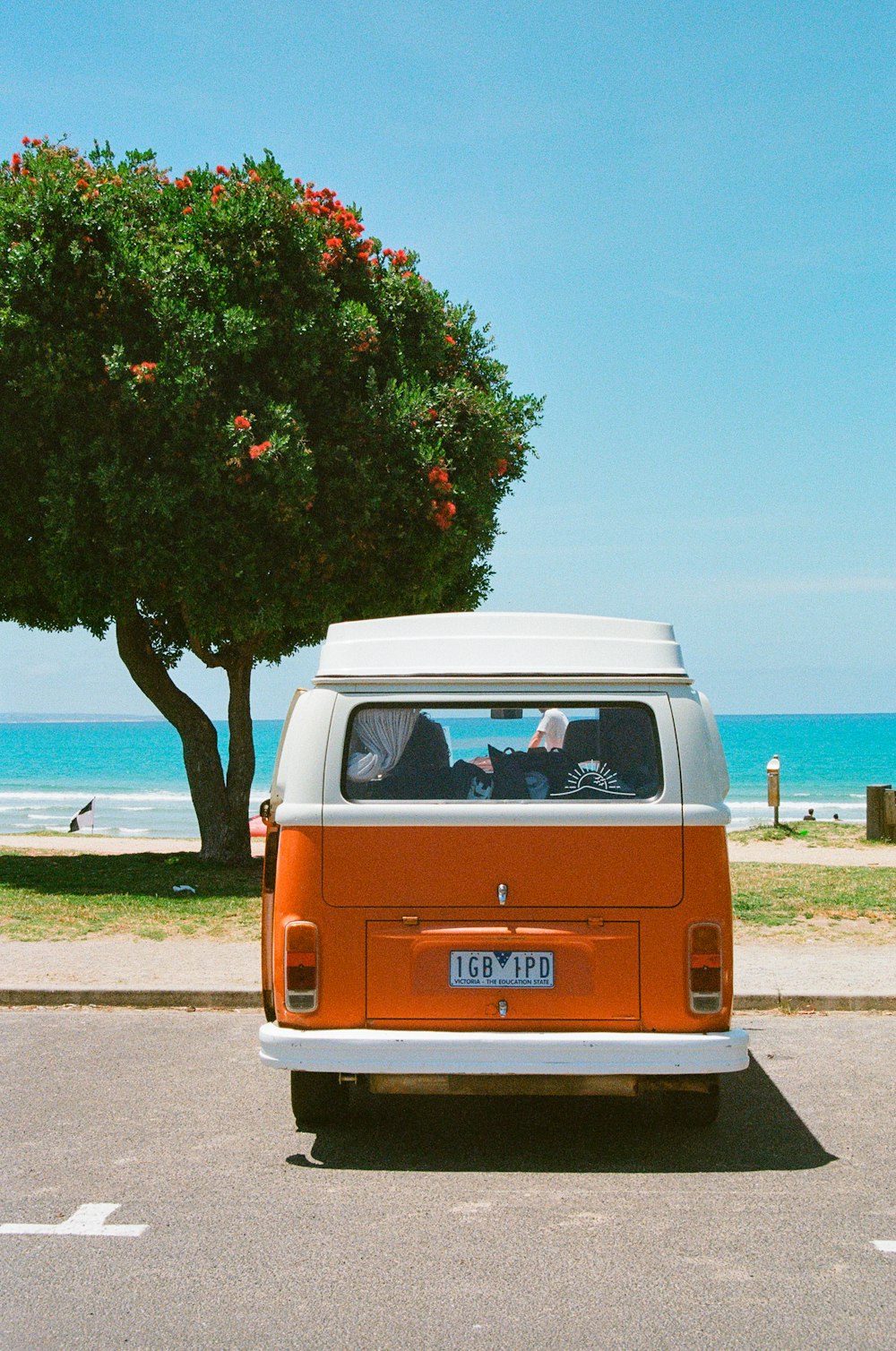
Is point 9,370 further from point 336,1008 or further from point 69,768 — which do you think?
point 69,768

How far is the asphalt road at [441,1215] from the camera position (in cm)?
374

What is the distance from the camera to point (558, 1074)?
5094 millimetres

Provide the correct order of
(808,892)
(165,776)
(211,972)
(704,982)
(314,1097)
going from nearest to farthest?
1. (704,982)
2. (314,1097)
3. (211,972)
4. (808,892)
5. (165,776)

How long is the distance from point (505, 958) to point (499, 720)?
3.27 ft

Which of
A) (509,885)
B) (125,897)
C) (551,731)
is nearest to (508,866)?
(509,885)

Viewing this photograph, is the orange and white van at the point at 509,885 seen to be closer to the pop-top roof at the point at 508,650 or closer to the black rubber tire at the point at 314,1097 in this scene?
the pop-top roof at the point at 508,650

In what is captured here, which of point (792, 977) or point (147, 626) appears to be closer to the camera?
point (792, 977)

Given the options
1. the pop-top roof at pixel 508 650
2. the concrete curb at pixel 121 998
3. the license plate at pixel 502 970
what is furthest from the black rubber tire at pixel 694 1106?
the concrete curb at pixel 121 998

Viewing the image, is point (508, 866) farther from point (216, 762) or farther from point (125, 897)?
point (216, 762)

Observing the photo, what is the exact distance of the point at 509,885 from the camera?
5250 mm

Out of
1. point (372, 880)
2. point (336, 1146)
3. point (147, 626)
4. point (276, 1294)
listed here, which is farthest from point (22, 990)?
point (147, 626)

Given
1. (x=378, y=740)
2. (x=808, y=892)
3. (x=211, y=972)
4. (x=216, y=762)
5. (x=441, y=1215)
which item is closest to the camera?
(x=441, y=1215)

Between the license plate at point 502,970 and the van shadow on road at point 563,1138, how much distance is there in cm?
77

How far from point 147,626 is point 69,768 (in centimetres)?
7416
